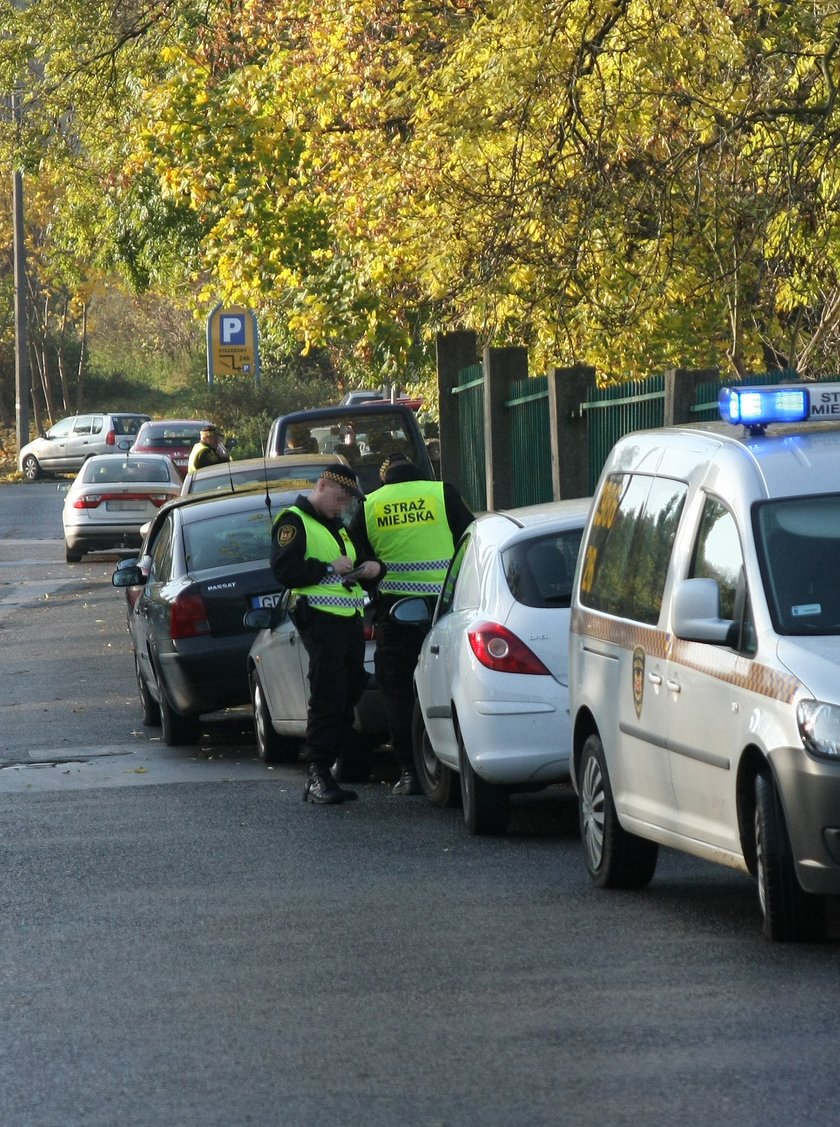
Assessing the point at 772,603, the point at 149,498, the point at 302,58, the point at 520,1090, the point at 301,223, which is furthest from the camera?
the point at 149,498

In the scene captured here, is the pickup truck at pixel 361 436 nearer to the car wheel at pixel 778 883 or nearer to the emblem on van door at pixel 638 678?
the emblem on van door at pixel 638 678

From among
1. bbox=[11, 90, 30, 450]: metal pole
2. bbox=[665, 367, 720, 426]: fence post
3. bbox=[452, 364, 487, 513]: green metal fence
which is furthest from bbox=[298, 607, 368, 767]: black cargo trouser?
bbox=[11, 90, 30, 450]: metal pole

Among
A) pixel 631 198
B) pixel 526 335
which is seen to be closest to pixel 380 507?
pixel 631 198

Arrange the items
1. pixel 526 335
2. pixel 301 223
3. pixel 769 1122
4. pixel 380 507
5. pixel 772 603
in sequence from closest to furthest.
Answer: pixel 769 1122, pixel 772 603, pixel 380 507, pixel 526 335, pixel 301 223

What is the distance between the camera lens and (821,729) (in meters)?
6.23

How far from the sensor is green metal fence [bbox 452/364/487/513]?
2098cm

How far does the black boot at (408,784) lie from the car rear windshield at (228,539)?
265 cm

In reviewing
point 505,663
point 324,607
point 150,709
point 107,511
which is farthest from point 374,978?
point 107,511

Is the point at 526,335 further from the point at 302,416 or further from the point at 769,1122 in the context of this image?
the point at 769,1122

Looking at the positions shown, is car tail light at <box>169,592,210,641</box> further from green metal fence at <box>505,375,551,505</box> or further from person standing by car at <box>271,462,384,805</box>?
green metal fence at <box>505,375,551,505</box>

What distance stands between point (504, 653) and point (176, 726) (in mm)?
4504

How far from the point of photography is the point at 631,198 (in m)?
15.6

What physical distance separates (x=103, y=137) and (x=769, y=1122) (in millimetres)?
27548

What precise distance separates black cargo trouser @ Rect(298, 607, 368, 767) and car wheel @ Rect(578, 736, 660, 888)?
8.48 ft
